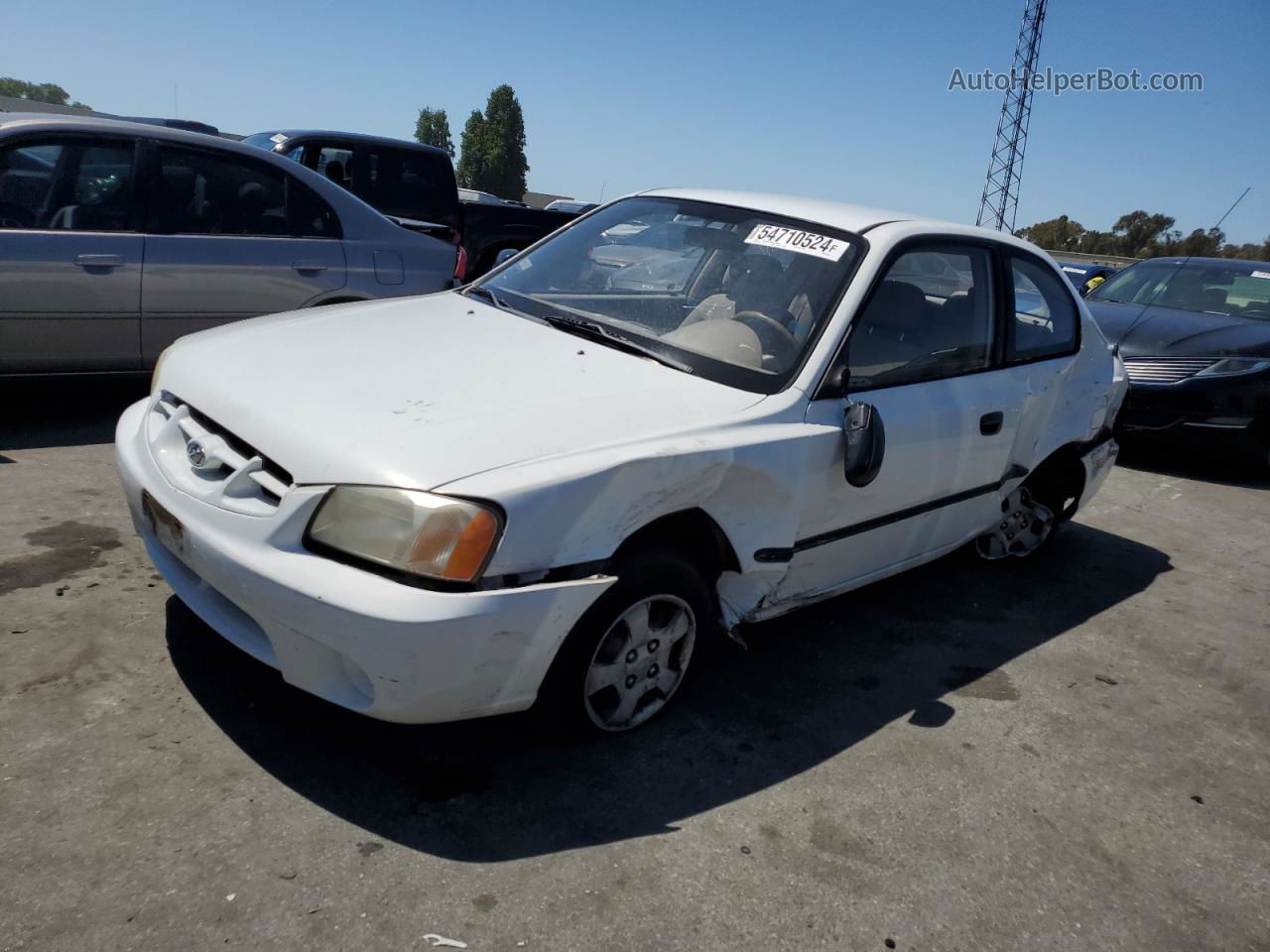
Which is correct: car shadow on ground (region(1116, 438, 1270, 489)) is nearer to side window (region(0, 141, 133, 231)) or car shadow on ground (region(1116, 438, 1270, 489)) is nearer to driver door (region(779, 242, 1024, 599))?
driver door (region(779, 242, 1024, 599))

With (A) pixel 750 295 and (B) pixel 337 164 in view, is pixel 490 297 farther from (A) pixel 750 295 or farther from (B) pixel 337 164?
(B) pixel 337 164

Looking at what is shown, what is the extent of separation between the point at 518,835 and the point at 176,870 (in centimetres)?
79

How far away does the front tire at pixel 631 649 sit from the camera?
106 inches

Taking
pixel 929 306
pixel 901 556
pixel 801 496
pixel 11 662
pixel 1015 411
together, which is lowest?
pixel 11 662

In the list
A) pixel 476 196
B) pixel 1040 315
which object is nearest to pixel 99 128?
pixel 1040 315

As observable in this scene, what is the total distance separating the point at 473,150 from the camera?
11075 centimetres

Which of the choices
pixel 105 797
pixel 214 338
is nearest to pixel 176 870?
pixel 105 797

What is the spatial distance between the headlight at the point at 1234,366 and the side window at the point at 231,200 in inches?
244

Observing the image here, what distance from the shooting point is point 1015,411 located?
4.10 metres

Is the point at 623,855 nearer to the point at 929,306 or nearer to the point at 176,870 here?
the point at 176,870

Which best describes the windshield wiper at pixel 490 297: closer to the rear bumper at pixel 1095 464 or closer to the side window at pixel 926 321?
the side window at pixel 926 321

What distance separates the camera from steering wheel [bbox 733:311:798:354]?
3.30 meters

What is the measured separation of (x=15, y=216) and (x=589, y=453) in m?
3.94

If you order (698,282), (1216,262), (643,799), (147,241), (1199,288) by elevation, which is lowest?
(643,799)
